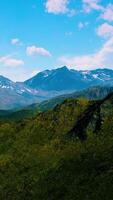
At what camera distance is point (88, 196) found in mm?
197625

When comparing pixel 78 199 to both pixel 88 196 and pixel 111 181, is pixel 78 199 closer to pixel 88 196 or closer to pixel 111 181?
pixel 88 196

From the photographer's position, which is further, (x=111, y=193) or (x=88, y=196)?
(x=88, y=196)

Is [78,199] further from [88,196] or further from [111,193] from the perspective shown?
[111,193]

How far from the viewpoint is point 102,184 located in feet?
655

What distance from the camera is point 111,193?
185625 millimetres

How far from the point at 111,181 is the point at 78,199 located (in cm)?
1665

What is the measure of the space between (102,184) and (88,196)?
828cm

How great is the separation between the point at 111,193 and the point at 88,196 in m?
15.3

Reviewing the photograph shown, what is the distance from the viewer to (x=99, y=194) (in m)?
192

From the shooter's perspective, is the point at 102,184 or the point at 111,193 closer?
the point at 111,193

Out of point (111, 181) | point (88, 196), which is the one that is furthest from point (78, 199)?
point (111, 181)

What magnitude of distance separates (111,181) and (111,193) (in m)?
11.8

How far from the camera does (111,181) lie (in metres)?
197
